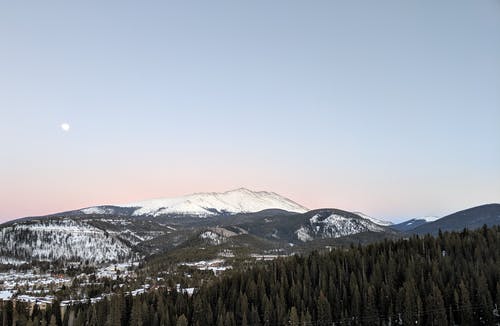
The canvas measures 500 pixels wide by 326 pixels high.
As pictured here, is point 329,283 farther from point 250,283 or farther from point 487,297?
point 487,297

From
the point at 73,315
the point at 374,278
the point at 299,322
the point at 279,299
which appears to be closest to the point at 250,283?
the point at 279,299

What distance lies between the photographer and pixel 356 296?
138 metres

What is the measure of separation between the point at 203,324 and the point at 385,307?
198 feet

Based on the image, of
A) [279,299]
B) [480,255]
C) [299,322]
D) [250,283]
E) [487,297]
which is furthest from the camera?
[250,283]

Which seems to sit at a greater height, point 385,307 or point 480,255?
point 480,255

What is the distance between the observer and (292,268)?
636 ft

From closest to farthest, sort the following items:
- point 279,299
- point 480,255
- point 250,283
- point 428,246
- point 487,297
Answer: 1. point 487,297
2. point 279,299
3. point 480,255
4. point 250,283
5. point 428,246

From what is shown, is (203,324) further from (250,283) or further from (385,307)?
(385,307)

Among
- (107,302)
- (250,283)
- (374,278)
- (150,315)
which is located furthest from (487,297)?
(107,302)

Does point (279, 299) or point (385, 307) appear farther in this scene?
point (279, 299)

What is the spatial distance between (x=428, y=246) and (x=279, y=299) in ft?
276

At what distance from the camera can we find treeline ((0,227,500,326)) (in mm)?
124500

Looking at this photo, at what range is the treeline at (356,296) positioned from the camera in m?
124

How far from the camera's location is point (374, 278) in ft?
506
